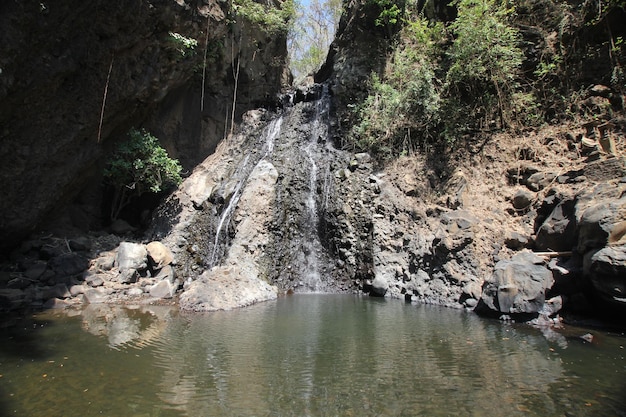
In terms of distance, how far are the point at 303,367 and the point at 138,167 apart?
10.7 meters

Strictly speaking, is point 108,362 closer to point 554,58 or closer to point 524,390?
point 524,390

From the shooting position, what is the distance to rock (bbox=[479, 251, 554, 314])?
8.72 metres

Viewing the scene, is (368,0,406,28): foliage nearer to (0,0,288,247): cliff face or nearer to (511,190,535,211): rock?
(0,0,288,247): cliff face

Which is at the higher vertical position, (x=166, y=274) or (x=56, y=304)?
(x=166, y=274)

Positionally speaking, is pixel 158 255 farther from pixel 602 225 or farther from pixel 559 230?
pixel 602 225

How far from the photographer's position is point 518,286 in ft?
29.4

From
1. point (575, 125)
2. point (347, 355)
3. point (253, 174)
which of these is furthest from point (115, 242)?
point (575, 125)

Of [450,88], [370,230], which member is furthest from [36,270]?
[450,88]

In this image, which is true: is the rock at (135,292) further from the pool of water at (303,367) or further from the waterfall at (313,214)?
the waterfall at (313,214)

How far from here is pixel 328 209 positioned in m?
14.7

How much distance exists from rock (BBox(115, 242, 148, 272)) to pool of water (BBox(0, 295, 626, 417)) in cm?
279

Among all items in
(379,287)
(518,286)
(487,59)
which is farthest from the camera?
(487,59)

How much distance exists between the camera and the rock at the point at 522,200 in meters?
11.1

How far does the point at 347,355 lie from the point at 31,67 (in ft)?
31.7
